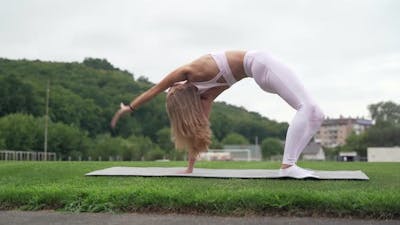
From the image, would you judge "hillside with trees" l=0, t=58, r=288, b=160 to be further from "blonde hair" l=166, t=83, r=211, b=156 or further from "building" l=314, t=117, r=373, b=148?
"building" l=314, t=117, r=373, b=148

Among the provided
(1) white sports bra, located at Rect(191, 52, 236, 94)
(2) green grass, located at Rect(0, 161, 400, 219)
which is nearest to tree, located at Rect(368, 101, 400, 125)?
(1) white sports bra, located at Rect(191, 52, 236, 94)

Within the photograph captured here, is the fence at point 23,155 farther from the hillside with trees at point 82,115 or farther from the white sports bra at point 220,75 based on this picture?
the white sports bra at point 220,75

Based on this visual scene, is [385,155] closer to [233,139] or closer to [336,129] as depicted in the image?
[233,139]

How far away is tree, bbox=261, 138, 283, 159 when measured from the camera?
9406cm

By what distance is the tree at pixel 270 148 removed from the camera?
94062 millimetres

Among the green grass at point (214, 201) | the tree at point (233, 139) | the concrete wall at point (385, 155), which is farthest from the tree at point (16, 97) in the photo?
the green grass at point (214, 201)

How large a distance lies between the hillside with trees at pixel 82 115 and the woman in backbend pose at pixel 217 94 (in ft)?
177

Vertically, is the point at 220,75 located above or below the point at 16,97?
below

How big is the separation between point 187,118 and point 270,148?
88.6 m

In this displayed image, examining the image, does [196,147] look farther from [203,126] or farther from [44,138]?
[44,138]

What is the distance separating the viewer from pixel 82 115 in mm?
74188

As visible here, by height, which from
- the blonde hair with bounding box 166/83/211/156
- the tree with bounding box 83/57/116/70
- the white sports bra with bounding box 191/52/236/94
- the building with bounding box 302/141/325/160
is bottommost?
the building with bounding box 302/141/325/160

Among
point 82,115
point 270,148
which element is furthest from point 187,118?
point 270,148

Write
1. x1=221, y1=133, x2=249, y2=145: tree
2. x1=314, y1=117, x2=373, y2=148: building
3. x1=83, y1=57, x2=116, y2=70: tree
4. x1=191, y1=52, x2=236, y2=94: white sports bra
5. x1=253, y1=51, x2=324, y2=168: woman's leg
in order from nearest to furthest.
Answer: x1=253, y1=51, x2=324, y2=168: woman's leg, x1=191, y1=52, x2=236, y2=94: white sports bra, x1=221, y1=133, x2=249, y2=145: tree, x1=83, y1=57, x2=116, y2=70: tree, x1=314, y1=117, x2=373, y2=148: building
